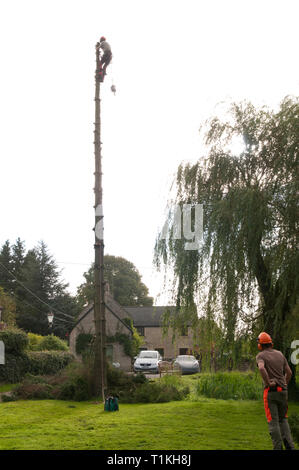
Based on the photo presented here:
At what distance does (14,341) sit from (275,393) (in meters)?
21.0

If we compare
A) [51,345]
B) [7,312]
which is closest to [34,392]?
[51,345]

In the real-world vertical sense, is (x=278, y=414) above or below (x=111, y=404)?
above

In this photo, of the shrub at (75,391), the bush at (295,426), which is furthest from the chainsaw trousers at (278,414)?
the shrub at (75,391)

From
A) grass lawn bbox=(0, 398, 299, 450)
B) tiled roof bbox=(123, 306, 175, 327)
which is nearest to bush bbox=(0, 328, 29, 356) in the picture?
grass lawn bbox=(0, 398, 299, 450)

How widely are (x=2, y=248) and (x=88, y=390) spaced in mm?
68630

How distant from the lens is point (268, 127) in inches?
582

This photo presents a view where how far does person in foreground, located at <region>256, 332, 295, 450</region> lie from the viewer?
282 inches

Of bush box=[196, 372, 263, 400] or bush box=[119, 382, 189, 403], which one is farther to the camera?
bush box=[196, 372, 263, 400]

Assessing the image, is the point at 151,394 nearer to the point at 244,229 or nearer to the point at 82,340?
the point at 244,229

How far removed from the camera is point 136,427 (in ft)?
33.9

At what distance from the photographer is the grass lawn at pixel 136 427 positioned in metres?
8.53

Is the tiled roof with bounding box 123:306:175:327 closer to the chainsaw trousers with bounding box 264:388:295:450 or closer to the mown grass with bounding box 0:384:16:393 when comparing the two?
the mown grass with bounding box 0:384:16:393

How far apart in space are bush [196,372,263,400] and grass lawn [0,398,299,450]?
173 centimetres
